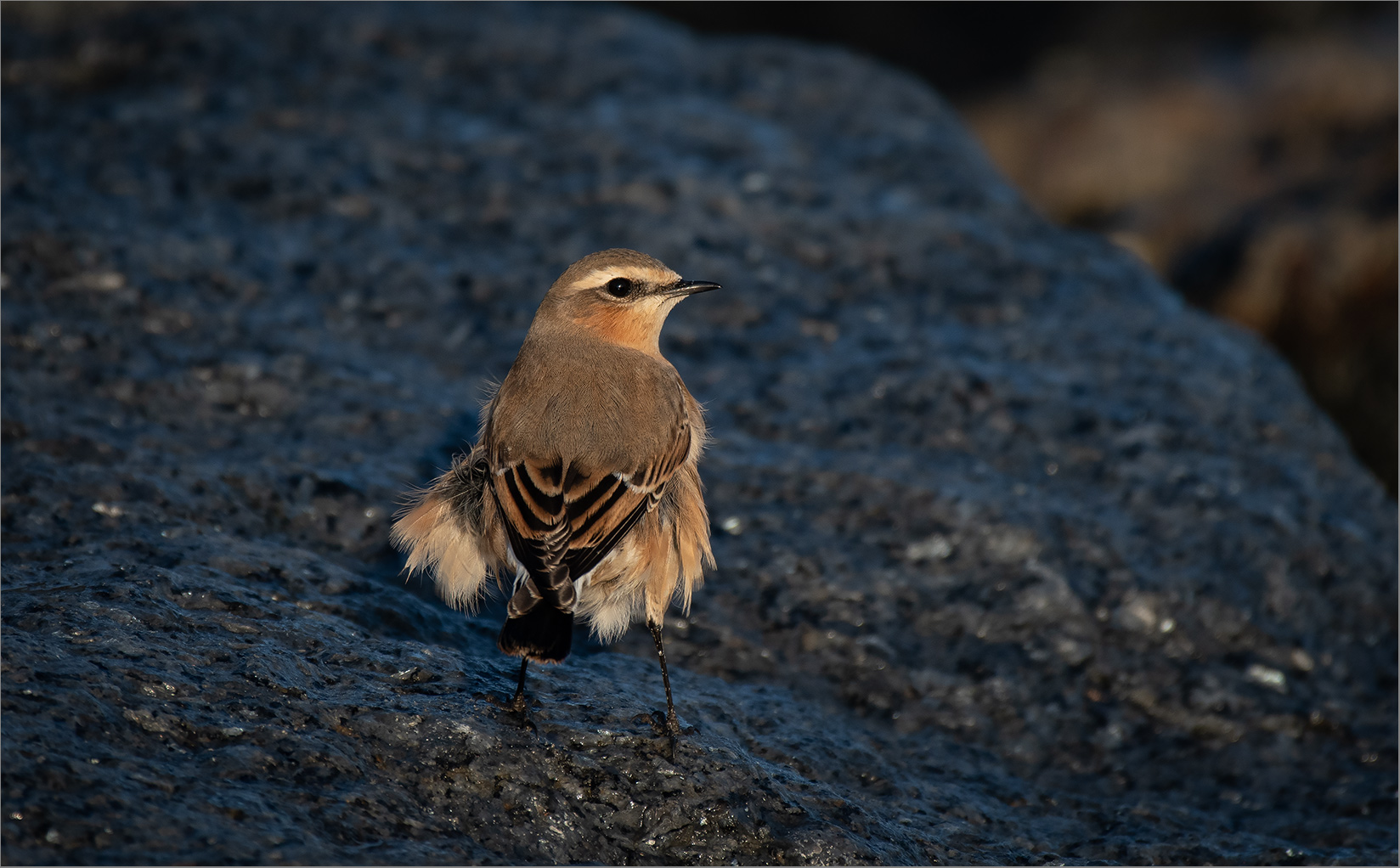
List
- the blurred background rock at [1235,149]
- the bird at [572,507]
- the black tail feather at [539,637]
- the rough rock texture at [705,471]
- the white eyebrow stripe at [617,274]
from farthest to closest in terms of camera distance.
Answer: the blurred background rock at [1235,149]
the white eyebrow stripe at [617,274]
the bird at [572,507]
the black tail feather at [539,637]
the rough rock texture at [705,471]

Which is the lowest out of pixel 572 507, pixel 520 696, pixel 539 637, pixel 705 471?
pixel 520 696

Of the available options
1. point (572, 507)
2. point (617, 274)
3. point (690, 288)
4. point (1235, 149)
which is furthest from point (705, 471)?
point (1235, 149)

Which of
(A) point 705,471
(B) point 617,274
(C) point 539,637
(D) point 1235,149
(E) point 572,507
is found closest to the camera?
(C) point 539,637

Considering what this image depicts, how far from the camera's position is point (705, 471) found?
272 inches

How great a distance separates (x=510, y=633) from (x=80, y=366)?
3.44 m

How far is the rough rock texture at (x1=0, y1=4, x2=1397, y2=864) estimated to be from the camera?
4.30 meters

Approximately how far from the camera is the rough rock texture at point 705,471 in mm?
4305

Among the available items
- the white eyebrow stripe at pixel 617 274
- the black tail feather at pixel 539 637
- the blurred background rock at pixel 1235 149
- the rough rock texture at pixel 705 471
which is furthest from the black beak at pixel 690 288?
the blurred background rock at pixel 1235 149

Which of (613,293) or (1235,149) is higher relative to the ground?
(1235,149)

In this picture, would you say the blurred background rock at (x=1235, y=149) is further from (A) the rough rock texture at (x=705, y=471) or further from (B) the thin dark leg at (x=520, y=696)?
(B) the thin dark leg at (x=520, y=696)

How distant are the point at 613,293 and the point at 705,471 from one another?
1.12 metres

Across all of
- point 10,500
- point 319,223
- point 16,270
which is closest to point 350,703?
point 10,500

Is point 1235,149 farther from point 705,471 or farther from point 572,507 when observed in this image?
point 572,507

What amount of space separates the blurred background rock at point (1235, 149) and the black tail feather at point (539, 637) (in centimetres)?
804
